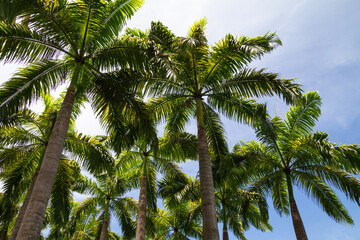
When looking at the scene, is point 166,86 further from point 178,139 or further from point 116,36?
point 178,139

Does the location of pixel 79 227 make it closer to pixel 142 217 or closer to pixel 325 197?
pixel 142 217

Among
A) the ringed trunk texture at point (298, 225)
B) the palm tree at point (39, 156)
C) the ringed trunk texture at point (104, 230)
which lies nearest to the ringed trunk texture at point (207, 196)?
the palm tree at point (39, 156)

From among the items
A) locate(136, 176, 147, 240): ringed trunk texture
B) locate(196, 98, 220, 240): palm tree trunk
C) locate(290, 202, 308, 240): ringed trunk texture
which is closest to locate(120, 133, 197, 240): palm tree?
locate(136, 176, 147, 240): ringed trunk texture

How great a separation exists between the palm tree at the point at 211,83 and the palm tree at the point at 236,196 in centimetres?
120

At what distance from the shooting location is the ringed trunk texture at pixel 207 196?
8297 millimetres

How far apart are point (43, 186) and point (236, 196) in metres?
12.4

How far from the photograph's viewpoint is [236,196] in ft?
54.7

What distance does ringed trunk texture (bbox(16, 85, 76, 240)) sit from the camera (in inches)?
225

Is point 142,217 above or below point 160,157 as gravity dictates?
below

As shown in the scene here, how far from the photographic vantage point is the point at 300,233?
41.0 feet

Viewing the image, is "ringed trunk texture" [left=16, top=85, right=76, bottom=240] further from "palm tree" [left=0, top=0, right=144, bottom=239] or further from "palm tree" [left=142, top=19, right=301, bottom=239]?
"palm tree" [left=142, top=19, right=301, bottom=239]

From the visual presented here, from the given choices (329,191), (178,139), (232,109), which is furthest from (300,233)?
(178,139)

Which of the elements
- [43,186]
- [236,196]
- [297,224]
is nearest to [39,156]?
[43,186]

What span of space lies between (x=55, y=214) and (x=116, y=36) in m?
8.08
